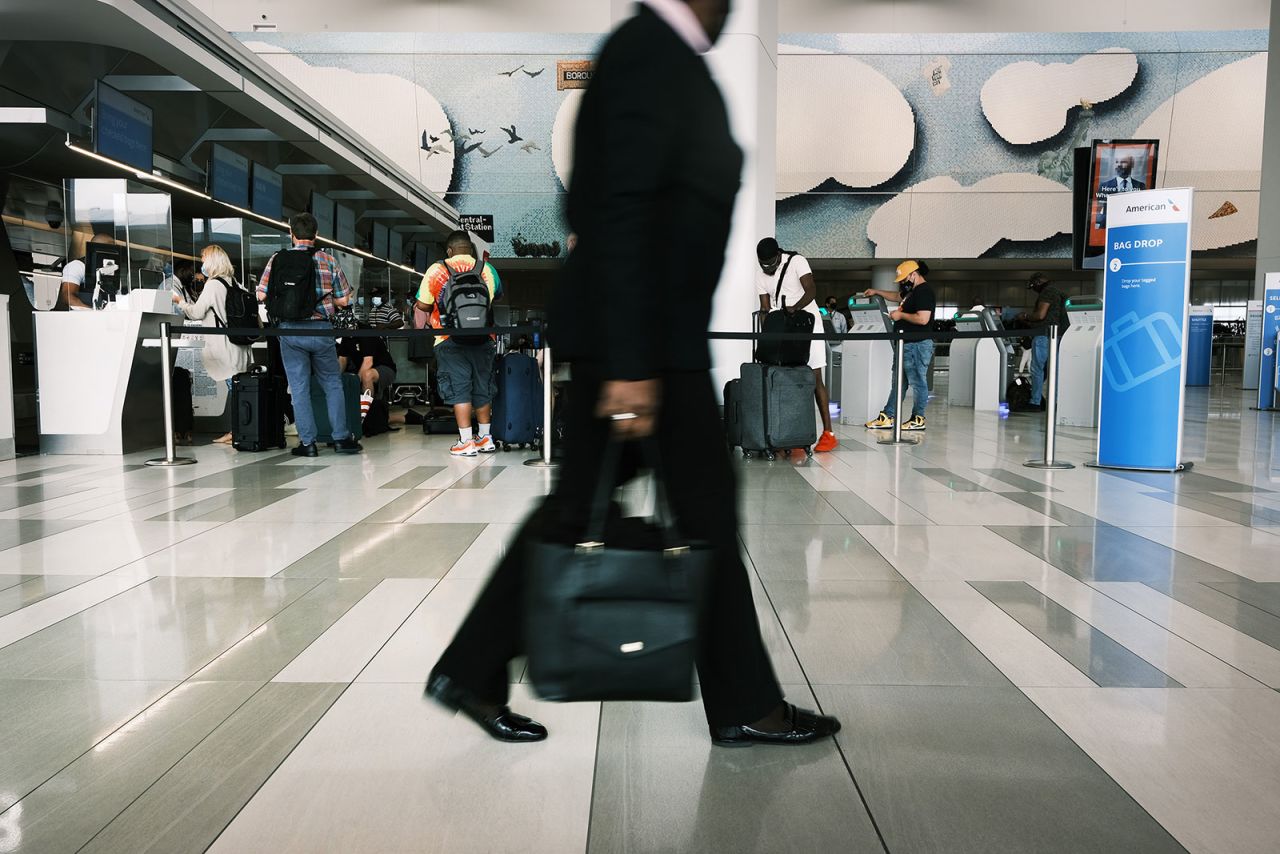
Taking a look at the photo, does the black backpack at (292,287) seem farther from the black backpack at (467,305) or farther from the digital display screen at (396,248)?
the digital display screen at (396,248)

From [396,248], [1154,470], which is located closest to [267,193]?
[396,248]

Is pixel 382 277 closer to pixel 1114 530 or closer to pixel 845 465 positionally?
pixel 845 465

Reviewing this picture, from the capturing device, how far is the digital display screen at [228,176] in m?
11.6

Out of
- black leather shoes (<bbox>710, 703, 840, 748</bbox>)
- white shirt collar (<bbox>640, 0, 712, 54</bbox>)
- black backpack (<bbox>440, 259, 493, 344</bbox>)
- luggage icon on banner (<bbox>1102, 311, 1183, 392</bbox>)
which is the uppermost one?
white shirt collar (<bbox>640, 0, 712, 54</bbox>)

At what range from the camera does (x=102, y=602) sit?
3.04 metres

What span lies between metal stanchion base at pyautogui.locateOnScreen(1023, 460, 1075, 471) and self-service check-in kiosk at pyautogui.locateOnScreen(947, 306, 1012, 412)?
6297 millimetres

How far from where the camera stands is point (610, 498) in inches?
60.7

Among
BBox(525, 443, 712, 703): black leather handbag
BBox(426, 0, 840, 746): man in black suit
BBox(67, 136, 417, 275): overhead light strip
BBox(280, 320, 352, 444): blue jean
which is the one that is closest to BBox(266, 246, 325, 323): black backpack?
BBox(280, 320, 352, 444): blue jean

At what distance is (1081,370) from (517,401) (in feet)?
22.8

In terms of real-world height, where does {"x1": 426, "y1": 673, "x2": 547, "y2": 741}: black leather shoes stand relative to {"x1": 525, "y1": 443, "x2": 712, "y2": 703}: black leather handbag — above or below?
below

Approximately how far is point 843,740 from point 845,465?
4.98m

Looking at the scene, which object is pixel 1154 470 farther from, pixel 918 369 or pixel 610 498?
pixel 610 498

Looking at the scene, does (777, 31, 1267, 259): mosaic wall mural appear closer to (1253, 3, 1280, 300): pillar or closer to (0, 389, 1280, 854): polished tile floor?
(1253, 3, 1280, 300): pillar

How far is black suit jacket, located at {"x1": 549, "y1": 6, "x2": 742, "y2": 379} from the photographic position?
150cm
